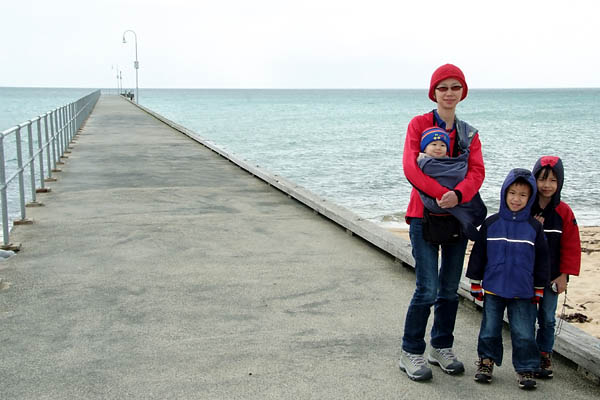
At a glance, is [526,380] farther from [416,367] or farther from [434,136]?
[434,136]

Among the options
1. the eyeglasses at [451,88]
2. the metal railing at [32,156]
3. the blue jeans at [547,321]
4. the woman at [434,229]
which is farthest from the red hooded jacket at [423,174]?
the metal railing at [32,156]

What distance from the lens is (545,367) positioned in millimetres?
3773

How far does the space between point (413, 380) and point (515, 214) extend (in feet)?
3.64

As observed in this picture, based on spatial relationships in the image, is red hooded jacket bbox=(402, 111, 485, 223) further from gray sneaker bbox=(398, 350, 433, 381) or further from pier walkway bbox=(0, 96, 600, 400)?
pier walkway bbox=(0, 96, 600, 400)

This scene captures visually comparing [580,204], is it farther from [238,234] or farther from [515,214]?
[515,214]

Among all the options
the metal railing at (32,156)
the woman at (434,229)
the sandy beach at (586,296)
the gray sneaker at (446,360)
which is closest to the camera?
the woman at (434,229)

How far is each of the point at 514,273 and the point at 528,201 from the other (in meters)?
0.39

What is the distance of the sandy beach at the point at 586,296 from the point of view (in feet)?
25.4

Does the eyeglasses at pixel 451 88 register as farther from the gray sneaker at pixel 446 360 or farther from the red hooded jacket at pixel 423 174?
the gray sneaker at pixel 446 360

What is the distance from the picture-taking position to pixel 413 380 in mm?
3756

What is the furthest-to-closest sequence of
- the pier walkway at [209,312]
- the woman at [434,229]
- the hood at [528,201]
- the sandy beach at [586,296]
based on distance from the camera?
the sandy beach at [586,296], the pier walkway at [209,312], the woman at [434,229], the hood at [528,201]

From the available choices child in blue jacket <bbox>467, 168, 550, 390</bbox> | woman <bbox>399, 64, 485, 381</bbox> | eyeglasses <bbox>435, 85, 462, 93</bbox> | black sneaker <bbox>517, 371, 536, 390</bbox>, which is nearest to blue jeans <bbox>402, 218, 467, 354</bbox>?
woman <bbox>399, 64, 485, 381</bbox>

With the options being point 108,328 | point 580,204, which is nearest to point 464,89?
point 108,328

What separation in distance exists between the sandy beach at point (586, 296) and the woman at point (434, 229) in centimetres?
252
